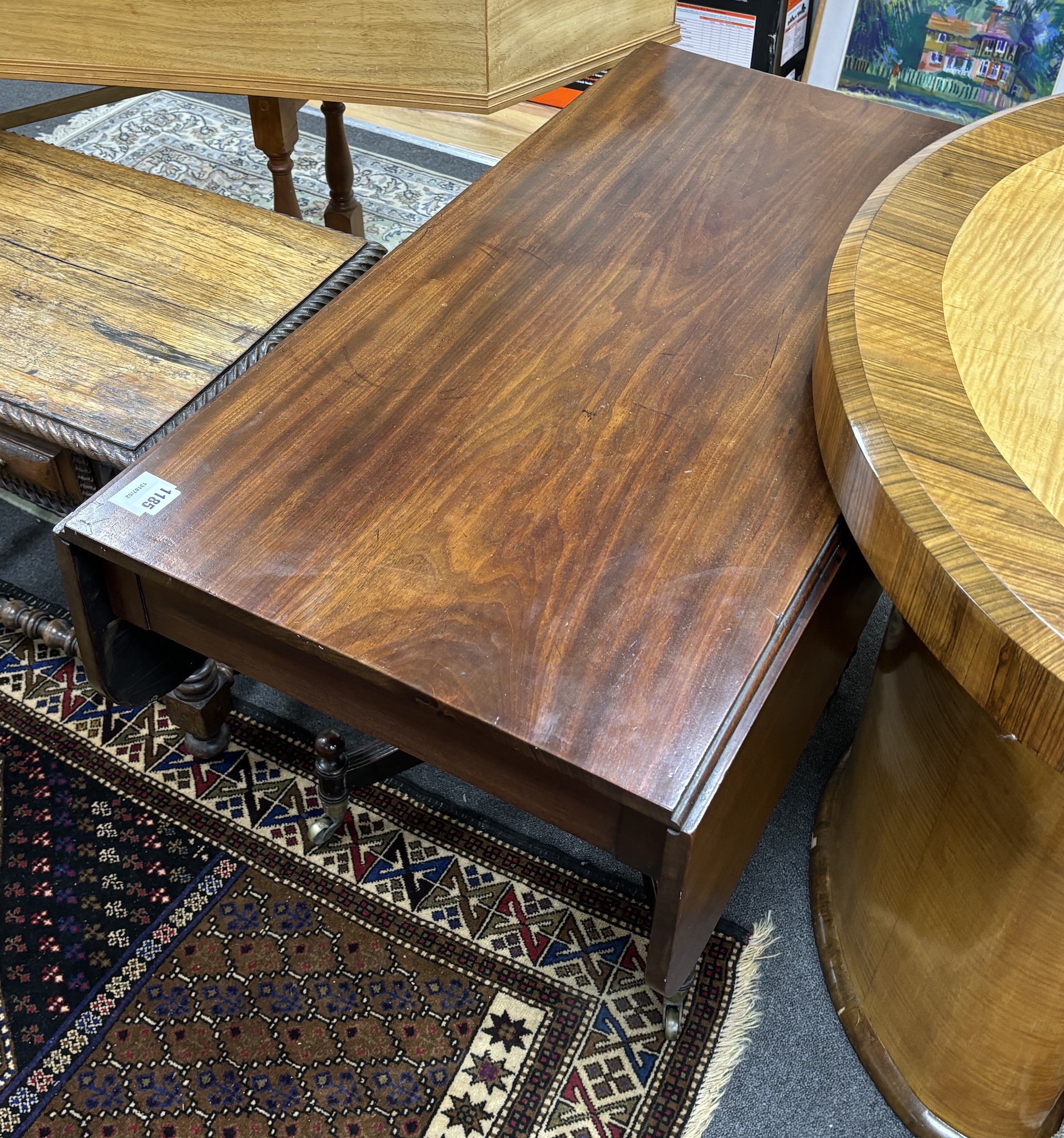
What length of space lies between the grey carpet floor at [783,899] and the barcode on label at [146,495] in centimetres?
73

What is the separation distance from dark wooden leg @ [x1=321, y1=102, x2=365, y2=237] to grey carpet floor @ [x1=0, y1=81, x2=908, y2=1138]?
0.93m

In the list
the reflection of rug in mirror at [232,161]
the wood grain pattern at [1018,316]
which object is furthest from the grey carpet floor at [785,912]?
the reflection of rug in mirror at [232,161]

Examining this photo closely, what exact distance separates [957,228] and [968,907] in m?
0.63

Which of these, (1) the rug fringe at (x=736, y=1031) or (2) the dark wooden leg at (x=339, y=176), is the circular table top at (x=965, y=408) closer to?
(1) the rug fringe at (x=736, y=1031)

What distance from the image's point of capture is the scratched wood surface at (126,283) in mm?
1231

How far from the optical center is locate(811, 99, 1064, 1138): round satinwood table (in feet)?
2.39

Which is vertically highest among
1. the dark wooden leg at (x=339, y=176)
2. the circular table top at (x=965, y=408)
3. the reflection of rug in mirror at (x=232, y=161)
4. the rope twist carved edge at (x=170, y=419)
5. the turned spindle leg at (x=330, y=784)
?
the circular table top at (x=965, y=408)

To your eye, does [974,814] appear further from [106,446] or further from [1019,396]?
[106,446]

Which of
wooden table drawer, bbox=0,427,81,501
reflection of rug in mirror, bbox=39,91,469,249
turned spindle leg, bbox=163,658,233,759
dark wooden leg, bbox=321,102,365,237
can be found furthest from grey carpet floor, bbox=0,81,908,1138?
reflection of rug in mirror, bbox=39,91,469,249

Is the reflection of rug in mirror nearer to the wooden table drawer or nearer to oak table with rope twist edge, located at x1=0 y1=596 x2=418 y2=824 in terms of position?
oak table with rope twist edge, located at x1=0 y1=596 x2=418 y2=824

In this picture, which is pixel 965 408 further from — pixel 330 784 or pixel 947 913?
pixel 330 784

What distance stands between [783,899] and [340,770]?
0.59 meters

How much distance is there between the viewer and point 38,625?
162cm

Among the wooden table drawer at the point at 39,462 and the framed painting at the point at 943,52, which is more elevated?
the framed painting at the point at 943,52
